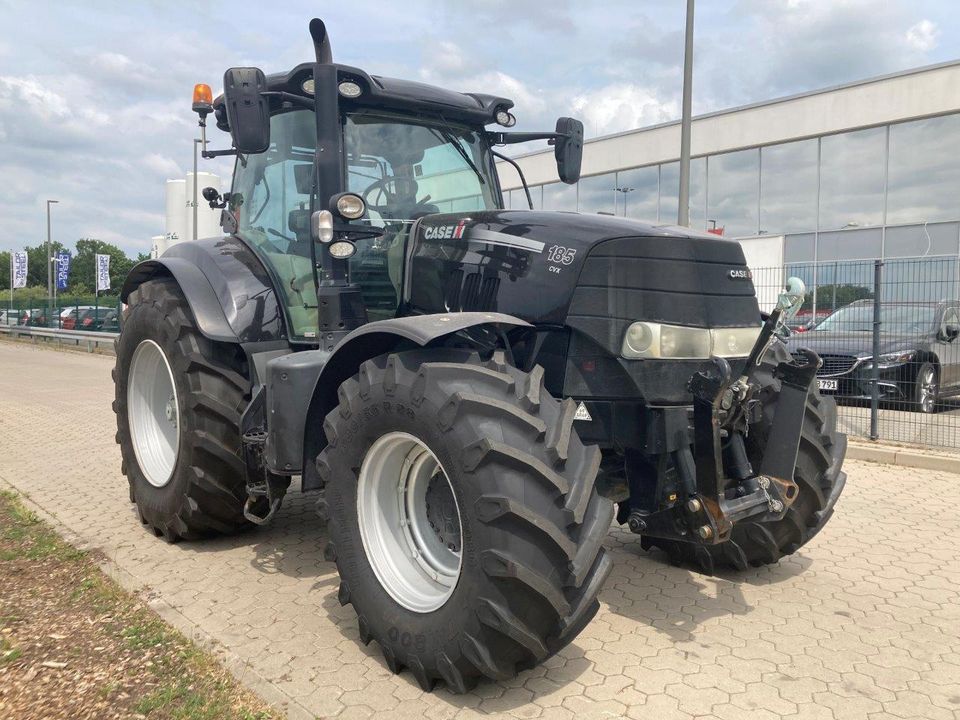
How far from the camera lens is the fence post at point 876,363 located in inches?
332

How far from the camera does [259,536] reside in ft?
16.8

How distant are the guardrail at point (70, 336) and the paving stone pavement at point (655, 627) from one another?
Answer: 52.0ft

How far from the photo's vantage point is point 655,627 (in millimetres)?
3732

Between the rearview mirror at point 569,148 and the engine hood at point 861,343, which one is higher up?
the rearview mirror at point 569,148

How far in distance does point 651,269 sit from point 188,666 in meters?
2.59

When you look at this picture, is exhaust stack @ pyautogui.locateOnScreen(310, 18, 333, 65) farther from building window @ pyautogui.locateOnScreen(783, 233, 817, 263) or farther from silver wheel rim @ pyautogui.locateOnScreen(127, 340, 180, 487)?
building window @ pyautogui.locateOnScreen(783, 233, 817, 263)

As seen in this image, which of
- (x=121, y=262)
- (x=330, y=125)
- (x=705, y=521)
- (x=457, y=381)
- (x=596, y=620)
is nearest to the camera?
(x=457, y=381)

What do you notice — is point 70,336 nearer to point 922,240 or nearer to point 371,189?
point 371,189

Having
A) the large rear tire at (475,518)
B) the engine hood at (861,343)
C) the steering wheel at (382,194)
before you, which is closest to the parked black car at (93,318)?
the engine hood at (861,343)

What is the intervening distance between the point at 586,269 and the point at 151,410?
344cm

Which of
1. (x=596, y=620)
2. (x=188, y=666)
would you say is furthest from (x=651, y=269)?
(x=188, y=666)

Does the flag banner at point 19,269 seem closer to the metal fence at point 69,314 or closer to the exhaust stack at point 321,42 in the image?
the metal fence at point 69,314

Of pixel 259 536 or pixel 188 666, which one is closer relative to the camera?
pixel 188 666

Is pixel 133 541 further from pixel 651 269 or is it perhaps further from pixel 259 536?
pixel 651 269
